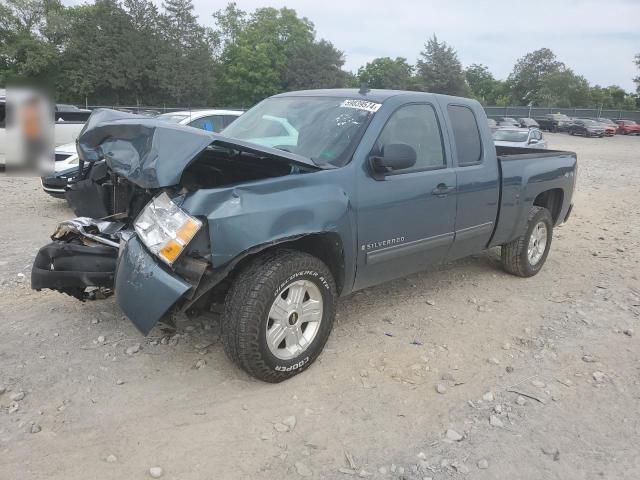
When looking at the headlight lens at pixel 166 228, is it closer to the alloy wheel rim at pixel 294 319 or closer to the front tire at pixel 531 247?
the alloy wheel rim at pixel 294 319

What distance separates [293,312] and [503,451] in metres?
1.42

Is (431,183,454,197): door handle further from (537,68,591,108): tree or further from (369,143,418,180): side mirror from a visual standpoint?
(537,68,591,108): tree

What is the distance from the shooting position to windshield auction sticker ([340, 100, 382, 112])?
383 cm

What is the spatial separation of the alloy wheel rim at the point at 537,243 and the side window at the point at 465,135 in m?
1.41

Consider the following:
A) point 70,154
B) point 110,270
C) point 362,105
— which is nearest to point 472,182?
point 362,105

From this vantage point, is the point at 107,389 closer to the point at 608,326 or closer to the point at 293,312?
the point at 293,312

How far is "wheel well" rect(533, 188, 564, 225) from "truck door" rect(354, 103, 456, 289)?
2093 millimetres

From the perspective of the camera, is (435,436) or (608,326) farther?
(608,326)

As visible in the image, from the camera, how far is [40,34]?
31.6m

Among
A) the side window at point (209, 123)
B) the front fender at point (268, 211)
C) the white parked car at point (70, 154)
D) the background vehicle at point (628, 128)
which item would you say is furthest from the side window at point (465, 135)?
the background vehicle at point (628, 128)

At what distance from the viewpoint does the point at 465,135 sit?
4.52 m

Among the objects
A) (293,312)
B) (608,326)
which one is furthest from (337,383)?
(608,326)

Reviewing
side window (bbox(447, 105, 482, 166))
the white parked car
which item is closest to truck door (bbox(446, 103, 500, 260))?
side window (bbox(447, 105, 482, 166))

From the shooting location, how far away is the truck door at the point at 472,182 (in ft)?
14.3
